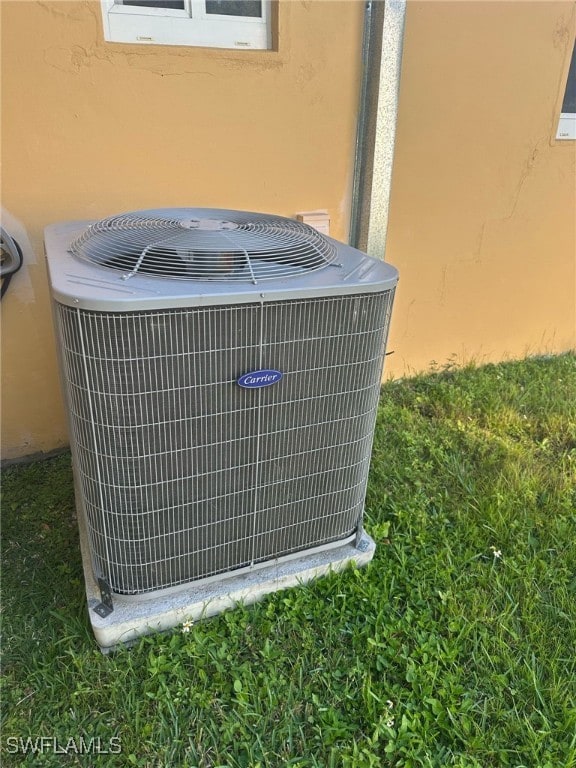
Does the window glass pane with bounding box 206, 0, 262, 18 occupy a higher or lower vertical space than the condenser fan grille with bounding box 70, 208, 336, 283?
higher

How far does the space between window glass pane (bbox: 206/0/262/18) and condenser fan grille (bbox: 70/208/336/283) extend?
3.54ft

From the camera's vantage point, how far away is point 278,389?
1603 mm

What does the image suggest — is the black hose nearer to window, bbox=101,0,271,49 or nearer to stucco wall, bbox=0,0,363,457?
stucco wall, bbox=0,0,363,457

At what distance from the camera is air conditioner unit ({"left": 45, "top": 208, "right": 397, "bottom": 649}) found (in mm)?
1393

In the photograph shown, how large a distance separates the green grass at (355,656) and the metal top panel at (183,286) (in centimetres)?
109

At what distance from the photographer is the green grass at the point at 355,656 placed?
149 centimetres

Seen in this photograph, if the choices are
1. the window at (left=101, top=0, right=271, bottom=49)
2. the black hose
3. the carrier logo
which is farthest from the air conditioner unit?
the window at (left=101, top=0, right=271, bottom=49)

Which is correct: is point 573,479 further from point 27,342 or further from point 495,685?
point 27,342

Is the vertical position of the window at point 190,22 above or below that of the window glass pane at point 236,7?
below

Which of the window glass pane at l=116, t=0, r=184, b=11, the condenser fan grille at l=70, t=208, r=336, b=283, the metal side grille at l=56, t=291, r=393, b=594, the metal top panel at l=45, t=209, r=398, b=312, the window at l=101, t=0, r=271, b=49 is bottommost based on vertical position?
the metal side grille at l=56, t=291, r=393, b=594

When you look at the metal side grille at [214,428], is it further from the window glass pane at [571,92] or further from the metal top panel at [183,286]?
the window glass pane at [571,92]

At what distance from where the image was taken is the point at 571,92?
3414mm

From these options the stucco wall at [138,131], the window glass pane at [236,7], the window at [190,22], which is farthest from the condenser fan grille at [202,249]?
the window glass pane at [236,7]

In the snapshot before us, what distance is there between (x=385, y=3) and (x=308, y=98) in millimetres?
548
